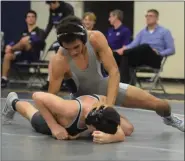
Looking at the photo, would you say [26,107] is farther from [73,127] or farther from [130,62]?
[130,62]

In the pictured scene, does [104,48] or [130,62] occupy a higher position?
[104,48]

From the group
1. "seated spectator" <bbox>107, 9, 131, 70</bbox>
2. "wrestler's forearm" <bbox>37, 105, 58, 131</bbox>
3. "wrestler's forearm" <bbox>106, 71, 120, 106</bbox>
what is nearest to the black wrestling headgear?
"wrestler's forearm" <bbox>106, 71, 120, 106</bbox>

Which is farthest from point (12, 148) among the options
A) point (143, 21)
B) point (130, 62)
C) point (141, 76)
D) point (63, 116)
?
point (143, 21)

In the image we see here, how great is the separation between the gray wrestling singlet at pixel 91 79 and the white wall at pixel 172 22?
14.6 ft

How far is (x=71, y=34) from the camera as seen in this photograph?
2.63 meters

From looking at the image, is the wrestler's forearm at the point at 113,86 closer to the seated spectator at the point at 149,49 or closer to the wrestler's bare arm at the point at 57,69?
the wrestler's bare arm at the point at 57,69

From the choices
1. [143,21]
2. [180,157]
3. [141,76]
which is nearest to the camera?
[180,157]

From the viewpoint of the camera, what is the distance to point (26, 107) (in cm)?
328

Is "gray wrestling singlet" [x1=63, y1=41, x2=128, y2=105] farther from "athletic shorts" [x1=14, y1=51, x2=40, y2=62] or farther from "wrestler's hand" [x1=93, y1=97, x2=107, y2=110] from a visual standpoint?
"athletic shorts" [x1=14, y1=51, x2=40, y2=62]

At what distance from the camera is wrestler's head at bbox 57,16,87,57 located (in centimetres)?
263

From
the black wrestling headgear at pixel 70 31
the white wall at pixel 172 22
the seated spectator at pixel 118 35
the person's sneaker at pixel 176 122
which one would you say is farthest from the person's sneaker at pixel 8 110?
the white wall at pixel 172 22

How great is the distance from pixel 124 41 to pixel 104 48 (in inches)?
114

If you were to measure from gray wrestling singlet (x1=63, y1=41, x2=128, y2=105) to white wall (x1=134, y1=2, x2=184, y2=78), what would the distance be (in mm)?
4443

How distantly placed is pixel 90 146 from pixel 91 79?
17.7 inches
